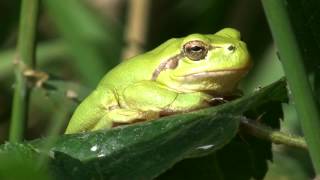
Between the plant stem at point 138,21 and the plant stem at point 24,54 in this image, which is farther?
the plant stem at point 138,21

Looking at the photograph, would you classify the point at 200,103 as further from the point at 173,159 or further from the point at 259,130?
the point at 173,159

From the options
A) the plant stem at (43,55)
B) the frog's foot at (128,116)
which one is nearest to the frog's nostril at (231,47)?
the frog's foot at (128,116)

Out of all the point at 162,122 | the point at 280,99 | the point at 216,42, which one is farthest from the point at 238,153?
the point at 216,42

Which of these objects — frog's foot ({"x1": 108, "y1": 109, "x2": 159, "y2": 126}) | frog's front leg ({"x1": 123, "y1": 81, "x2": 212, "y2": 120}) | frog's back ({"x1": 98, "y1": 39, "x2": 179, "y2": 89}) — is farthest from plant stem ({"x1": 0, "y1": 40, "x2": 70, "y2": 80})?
frog's foot ({"x1": 108, "y1": 109, "x2": 159, "y2": 126})

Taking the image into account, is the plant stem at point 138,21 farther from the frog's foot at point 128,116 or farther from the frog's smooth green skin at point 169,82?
the frog's foot at point 128,116

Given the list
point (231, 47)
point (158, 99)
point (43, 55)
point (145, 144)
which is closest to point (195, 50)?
point (231, 47)

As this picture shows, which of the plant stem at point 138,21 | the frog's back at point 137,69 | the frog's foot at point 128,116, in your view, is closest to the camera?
the frog's foot at point 128,116
